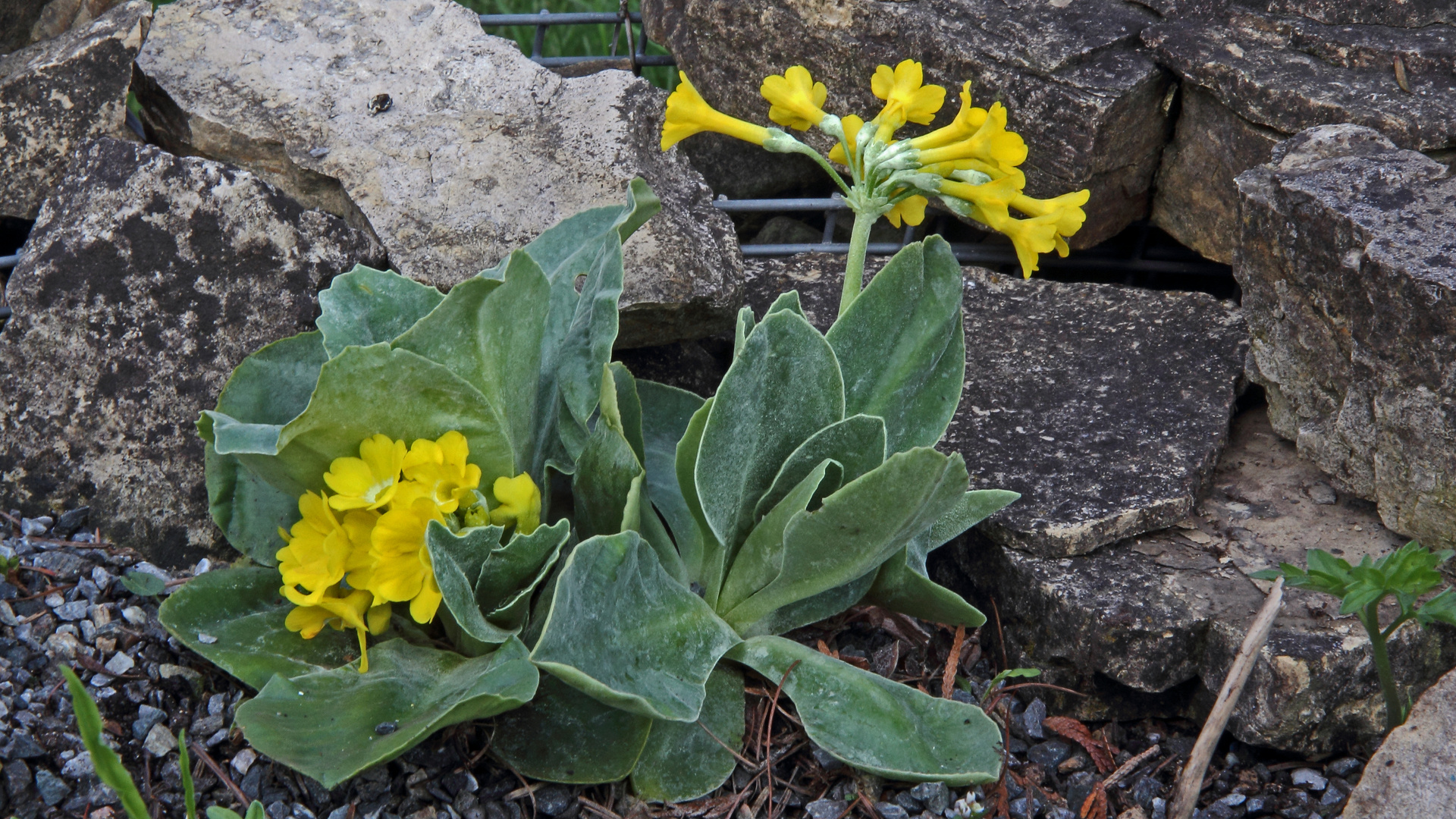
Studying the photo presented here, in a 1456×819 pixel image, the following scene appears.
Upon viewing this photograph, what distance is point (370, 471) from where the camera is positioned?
1.61 metres

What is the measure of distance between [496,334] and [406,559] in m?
0.33

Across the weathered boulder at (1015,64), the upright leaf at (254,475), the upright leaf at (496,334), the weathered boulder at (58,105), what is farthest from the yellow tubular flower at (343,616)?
the weathered boulder at (1015,64)

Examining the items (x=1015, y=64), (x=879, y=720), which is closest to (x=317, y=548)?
(x=879, y=720)

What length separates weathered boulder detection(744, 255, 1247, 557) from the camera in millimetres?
2113

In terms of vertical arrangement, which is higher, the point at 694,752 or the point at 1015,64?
the point at 1015,64

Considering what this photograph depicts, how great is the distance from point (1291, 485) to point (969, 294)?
0.79m

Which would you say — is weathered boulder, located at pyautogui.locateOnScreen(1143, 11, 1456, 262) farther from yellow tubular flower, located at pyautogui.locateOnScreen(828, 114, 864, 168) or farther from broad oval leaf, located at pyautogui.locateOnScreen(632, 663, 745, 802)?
broad oval leaf, located at pyautogui.locateOnScreen(632, 663, 745, 802)

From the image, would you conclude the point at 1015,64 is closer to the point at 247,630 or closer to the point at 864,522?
the point at 864,522

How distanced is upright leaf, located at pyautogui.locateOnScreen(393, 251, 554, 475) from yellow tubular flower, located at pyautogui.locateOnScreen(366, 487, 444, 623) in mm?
194

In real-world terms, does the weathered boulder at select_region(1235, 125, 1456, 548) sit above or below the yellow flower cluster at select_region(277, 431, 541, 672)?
above

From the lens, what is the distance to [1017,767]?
188 cm

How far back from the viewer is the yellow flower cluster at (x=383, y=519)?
158 cm

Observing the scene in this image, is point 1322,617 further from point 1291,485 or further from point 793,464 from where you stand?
point 793,464

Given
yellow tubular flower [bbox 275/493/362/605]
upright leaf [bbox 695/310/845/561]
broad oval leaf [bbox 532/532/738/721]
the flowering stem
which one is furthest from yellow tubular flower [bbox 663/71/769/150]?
yellow tubular flower [bbox 275/493/362/605]
